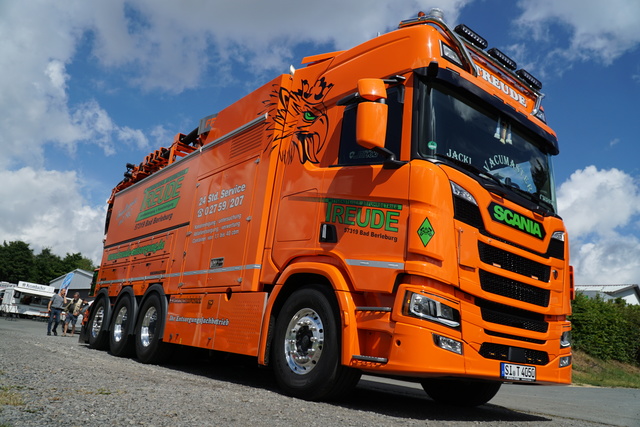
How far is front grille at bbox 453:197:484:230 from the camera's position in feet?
15.3

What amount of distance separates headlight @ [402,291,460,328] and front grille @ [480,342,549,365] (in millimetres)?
510

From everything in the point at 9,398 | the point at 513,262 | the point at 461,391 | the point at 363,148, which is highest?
the point at 363,148

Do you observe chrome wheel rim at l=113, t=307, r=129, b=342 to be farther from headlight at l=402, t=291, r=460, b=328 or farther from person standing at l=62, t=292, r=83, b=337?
person standing at l=62, t=292, r=83, b=337

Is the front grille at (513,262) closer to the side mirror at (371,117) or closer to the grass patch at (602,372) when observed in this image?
the side mirror at (371,117)

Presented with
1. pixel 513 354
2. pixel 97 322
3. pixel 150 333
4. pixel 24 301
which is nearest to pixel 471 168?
pixel 513 354

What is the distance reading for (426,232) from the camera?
448 centimetres

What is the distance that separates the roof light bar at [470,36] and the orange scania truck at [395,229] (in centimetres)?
2

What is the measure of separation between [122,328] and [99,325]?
1.40 meters

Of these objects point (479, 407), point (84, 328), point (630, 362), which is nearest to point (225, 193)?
point (479, 407)

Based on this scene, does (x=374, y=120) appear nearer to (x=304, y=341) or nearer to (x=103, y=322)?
(x=304, y=341)

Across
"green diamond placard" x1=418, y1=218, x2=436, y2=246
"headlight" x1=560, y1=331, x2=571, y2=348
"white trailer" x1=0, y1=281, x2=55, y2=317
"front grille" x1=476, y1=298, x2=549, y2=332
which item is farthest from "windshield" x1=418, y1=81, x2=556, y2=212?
"white trailer" x1=0, y1=281, x2=55, y2=317

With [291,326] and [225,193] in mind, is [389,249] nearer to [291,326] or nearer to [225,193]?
[291,326]

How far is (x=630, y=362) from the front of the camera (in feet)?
71.9

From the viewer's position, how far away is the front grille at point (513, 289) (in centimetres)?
474
